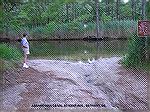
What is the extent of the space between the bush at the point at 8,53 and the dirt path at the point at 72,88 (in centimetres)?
40

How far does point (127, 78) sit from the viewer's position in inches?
354

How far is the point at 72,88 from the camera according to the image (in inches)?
306

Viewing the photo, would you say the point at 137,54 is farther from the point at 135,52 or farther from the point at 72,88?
the point at 72,88

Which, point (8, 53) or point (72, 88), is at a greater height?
point (8, 53)

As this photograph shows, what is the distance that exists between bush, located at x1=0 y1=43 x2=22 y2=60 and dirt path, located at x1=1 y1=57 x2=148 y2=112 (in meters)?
0.40

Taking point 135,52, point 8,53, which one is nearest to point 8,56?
point 8,53

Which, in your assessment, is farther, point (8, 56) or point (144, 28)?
point (8, 56)

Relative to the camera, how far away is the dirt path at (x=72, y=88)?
7.05 m

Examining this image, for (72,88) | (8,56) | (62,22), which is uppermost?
(62,22)

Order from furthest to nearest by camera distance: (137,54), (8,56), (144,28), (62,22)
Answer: (137,54)
(8,56)
(62,22)
(144,28)

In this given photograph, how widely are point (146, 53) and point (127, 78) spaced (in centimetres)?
87

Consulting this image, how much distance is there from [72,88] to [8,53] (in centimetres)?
225

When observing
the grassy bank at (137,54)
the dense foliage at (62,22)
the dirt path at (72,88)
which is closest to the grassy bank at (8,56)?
the dirt path at (72,88)

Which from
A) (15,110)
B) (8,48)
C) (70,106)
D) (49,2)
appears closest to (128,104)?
(70,106)
